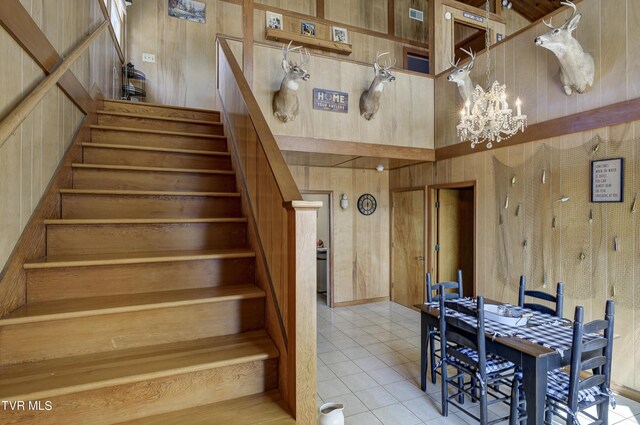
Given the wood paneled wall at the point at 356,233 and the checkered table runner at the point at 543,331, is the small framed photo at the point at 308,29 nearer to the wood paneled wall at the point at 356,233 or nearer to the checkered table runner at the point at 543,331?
the wood paneled wall at the point at 356,233

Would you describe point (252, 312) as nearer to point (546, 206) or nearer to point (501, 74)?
point (546, 206)

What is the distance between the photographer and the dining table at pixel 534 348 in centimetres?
214

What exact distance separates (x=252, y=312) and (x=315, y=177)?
4238 millimetres

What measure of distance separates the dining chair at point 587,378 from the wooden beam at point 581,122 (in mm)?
1823

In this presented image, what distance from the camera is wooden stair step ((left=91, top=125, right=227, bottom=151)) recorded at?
3016 millimetres

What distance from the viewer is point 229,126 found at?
3191mm

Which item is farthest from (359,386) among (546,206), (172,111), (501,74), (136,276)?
(501,74)

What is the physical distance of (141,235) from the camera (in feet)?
7.24

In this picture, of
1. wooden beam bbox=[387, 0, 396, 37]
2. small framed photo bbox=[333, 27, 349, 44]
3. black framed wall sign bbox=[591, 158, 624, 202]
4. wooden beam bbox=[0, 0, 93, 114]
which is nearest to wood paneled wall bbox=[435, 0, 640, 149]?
black framed wall sign bbox=[591, 158, 624, 202]

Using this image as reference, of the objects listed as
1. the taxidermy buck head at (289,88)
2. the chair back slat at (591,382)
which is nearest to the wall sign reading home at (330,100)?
the taxidermy buck head at (289,88)

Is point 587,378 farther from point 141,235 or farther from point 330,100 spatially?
point 330,100

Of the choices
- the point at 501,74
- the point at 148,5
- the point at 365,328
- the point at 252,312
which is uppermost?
the point at 148,5

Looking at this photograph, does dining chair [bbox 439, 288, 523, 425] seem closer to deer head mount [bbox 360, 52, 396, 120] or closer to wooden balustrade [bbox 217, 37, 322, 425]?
wooden balustrade [bbox 217, 37, 322, 425]

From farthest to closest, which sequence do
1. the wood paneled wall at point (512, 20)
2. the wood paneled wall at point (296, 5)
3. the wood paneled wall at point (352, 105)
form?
the wood paneled wall at point (512, 20) < the wood paneled wall at point (296, 5) < the wood paneled wall at point (352, 105)
